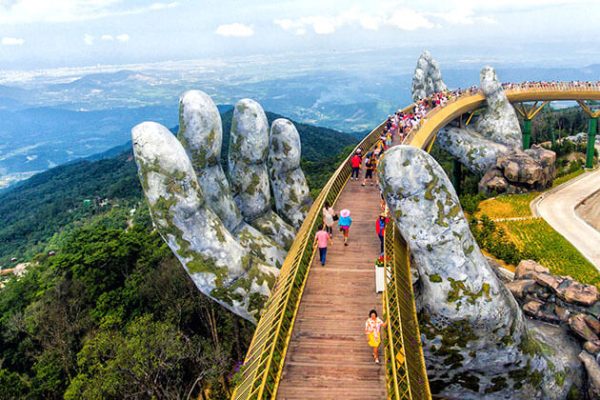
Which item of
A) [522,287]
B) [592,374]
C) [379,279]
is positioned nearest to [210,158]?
[379,279]

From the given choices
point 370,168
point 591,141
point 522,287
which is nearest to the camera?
point 522,287

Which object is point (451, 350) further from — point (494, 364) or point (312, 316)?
point (312, 316)

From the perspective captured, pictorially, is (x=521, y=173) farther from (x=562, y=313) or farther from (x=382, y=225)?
(x=382, y=225)

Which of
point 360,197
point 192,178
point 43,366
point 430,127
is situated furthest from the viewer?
point 430,127

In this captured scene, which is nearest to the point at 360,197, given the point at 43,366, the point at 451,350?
the point at 451,350

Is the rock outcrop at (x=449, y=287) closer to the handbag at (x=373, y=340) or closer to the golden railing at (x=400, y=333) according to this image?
the golden railing at (x=400, y=333)

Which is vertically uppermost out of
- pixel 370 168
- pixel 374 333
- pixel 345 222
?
pixel 370 168

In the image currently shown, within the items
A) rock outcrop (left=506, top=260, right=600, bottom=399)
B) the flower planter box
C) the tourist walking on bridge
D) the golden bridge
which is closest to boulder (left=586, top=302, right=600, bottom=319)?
rock outcrop (left=506, top=260, right=600, bottom=399)
